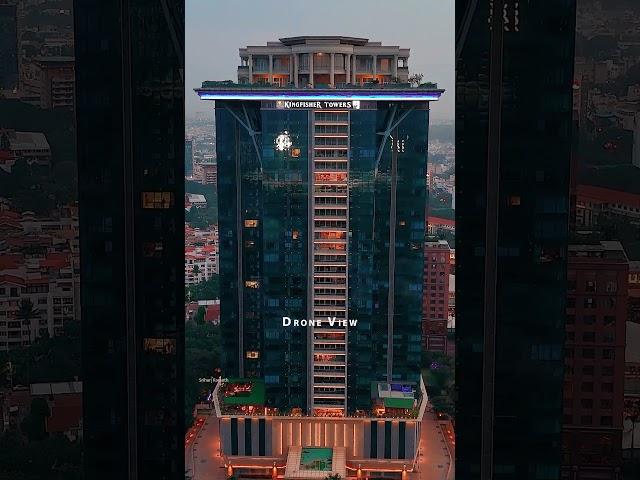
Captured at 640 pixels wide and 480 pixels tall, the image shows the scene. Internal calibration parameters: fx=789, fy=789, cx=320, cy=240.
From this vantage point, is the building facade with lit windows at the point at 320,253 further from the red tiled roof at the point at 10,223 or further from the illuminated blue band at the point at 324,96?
the red tiled roof at the point at 10,223

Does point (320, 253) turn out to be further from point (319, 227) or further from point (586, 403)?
point (586, 403)

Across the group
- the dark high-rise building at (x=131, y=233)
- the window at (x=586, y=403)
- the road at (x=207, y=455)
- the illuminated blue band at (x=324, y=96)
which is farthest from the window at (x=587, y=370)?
the illuminated blue band at (x=324, y=96)

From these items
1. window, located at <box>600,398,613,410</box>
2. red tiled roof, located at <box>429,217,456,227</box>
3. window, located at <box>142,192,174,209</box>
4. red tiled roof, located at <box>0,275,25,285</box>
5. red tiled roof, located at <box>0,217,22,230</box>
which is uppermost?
window, located at <box>142,192,174,209</box>

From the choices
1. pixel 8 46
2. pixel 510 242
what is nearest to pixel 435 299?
pixel 510 242

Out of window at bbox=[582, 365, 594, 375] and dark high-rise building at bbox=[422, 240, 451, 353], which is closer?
window at bbox=[582, 365, 594, 375]

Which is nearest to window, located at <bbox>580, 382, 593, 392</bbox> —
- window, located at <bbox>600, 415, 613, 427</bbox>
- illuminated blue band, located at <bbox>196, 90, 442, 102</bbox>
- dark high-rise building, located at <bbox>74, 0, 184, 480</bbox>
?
window, located at <bbox>600, 415, 613, 427</bbox>

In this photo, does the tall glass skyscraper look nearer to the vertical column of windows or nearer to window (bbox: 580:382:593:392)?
the vertical column of windows

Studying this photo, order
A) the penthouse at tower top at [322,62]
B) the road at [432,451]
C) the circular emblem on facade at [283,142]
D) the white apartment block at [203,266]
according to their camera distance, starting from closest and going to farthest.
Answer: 1. the road at [432,451]
2. the white apartment block at [203,266]
3. the penthouse at tower top at [322,62]
4. the circular emblem on facade at [283,142]
